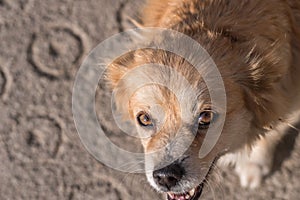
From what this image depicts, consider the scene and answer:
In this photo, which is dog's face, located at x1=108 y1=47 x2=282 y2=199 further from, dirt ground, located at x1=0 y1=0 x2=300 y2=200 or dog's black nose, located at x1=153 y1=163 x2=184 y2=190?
dirt ground, located at x1=0 y1=0 x2=300 y2=200

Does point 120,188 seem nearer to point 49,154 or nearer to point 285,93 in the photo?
point 49,154

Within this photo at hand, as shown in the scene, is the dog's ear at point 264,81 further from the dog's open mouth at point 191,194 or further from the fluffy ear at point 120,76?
the fluffy ear at point 120,76

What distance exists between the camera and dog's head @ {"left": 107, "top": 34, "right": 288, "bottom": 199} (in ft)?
8.00

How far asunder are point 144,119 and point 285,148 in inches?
47.4

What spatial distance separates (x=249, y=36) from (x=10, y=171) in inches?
78.5

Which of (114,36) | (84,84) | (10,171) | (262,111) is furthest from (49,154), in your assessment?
(262,111)

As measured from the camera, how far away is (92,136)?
11.8 feet

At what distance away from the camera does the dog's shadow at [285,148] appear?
3355 millimetres

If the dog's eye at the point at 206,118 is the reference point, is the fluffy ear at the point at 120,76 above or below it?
above

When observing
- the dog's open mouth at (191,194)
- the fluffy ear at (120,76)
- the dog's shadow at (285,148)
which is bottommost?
the dog's shadow at (285,148)

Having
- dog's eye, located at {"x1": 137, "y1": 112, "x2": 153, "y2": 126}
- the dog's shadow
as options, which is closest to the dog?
dog's eye, located at {"x1": 137, "y1": 112, "x2": 153, "y2": 126}

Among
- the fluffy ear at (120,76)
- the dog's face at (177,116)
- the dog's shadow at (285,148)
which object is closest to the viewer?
the dog's face at (177,116)

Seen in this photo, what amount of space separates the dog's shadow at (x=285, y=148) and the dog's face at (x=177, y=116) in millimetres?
760

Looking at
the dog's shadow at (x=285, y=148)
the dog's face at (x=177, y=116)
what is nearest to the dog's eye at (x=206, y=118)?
the dog's face at (x=177, y=116)
